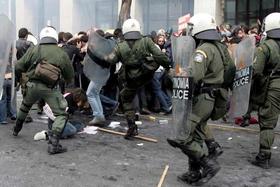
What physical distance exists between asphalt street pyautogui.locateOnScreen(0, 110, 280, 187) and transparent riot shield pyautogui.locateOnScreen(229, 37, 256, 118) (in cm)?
87

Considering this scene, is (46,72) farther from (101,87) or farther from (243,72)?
(243,72)

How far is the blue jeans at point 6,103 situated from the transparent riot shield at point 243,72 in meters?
3.97

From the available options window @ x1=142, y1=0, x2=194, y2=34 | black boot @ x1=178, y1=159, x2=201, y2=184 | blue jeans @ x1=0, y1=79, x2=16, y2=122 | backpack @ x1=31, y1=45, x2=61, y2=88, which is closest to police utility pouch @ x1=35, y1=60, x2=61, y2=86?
backpack @ x1=31, y1=45, x2=61, y2=88

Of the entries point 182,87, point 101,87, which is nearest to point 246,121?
point 101,87

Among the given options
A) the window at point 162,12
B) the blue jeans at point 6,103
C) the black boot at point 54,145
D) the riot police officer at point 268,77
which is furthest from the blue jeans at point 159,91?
the window at point 162,12

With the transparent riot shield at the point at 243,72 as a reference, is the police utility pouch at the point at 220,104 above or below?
below

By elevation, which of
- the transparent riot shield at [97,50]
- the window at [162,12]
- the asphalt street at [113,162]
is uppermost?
the window at [162,12]

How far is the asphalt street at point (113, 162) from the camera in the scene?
16.9 ft

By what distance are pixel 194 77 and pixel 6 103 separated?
179 inches

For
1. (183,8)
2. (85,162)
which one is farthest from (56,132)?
(183,8)

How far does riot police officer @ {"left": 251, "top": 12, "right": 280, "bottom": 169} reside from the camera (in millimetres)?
5527

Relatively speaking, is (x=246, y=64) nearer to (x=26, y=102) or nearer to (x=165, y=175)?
(x=165, y=175)

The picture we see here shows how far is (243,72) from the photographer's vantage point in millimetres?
5328

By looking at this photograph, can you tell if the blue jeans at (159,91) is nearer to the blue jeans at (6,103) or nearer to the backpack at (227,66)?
the blue jeans at (6,103)
